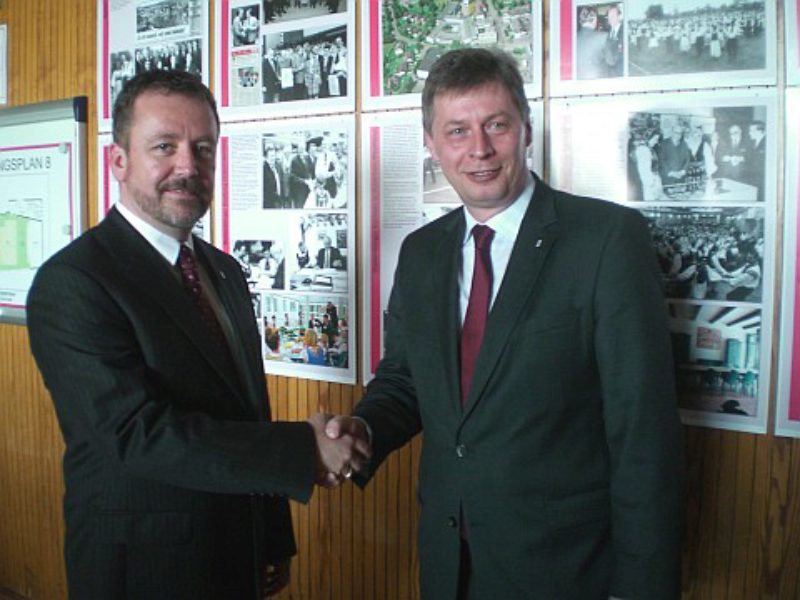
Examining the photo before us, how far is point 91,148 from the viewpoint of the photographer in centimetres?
276

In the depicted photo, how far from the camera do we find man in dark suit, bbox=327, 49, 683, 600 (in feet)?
4.31

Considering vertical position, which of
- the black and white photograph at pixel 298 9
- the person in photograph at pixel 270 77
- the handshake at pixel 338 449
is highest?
the black and white photograph at pixel 298 9

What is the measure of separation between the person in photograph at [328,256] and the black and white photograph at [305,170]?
116mm

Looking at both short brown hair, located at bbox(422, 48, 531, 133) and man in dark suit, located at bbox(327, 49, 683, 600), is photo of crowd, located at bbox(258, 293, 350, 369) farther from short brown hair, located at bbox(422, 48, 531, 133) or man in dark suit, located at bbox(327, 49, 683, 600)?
short brown hair, located at bbox(422, 48, 531, 133)

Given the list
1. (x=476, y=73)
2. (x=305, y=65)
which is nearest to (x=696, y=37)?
(x=476, y=73)

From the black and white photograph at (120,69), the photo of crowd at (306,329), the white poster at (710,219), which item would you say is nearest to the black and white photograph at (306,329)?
the photo of crowd at (306,329)

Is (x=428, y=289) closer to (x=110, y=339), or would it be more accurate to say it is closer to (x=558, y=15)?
(x=110, y=339)

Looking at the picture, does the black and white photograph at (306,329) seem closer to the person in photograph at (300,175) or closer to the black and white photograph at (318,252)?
the black and white photograph at (318,252)

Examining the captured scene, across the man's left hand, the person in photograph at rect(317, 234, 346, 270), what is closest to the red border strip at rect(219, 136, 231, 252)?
the person in photograph at rect(317, 234, 346, 270)

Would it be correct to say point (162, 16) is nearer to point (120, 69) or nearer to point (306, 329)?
point (120, 69)

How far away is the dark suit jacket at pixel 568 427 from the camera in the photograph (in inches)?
51.5

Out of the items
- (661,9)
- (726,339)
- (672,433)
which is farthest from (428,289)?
(661,9)

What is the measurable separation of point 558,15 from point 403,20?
467 millimetres

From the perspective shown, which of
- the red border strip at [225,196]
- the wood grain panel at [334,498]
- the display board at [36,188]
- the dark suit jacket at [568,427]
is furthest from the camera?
the display board at [36,188]
